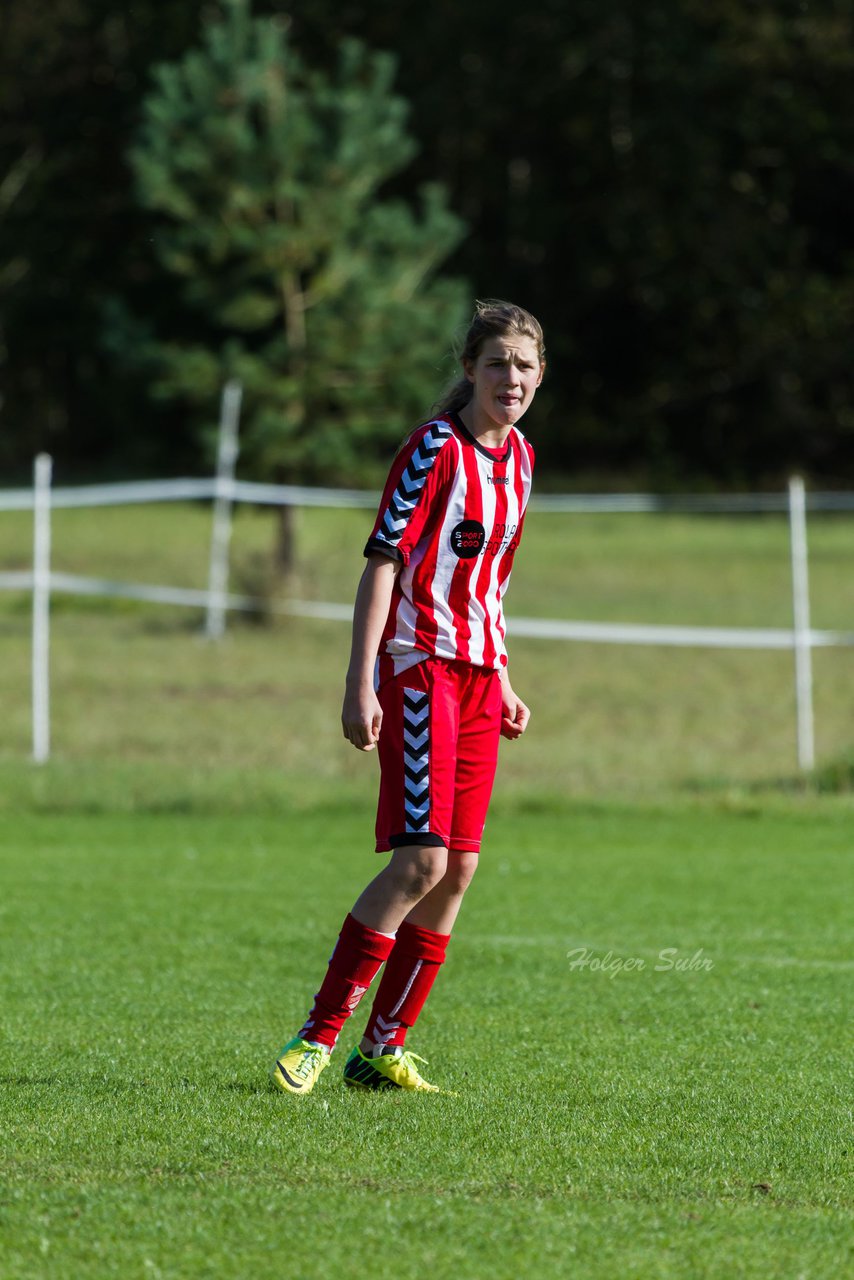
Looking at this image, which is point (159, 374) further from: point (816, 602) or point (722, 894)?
point (722, 894)

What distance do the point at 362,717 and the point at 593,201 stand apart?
44813 millimetres

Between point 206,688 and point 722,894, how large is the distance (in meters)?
9.86

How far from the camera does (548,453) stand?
43.8m

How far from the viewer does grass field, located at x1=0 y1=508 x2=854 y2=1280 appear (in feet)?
11.0

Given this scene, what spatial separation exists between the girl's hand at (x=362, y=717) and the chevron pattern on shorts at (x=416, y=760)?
108mm

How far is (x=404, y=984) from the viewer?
15.3ft

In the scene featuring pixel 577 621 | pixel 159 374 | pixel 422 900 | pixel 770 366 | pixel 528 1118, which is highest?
pixel 770 366

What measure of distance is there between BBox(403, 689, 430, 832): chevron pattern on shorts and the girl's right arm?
84 mm

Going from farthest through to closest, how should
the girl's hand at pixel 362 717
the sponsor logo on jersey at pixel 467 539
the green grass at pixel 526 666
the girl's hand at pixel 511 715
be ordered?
the green grass at pixel 526 666, the girl's hand at pixel 511 715, the sponsor logo on jersey at pixel 467 539, the girl's hand at pixel 362 717

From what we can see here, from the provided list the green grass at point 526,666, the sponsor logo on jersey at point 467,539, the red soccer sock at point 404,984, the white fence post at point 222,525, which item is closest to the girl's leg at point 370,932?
the red soccer sock at point 404,984

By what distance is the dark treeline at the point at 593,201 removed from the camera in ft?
142

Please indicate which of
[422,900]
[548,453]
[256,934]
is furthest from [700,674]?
[548,453]

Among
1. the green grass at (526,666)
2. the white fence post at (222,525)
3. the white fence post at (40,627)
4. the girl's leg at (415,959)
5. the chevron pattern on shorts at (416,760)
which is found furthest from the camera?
the white fence post at (222,525)

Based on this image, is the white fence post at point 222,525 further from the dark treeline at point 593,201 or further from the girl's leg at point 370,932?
the dark treeline at point 593,201
